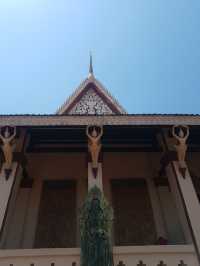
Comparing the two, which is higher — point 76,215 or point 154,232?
point 76,215

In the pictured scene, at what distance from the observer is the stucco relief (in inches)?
472

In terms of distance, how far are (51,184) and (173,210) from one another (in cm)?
294

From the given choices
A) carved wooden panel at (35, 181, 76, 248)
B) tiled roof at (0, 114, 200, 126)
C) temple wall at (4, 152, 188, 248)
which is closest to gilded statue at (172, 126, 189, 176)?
tiled roof at (0, 114, 200, 126)

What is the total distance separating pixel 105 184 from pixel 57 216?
141 centimetres

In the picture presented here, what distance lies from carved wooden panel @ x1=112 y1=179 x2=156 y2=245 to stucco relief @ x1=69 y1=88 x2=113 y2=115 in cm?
481

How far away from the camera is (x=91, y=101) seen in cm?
1279

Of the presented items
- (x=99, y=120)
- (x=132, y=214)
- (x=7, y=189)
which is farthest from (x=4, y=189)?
(x=132, y=214)

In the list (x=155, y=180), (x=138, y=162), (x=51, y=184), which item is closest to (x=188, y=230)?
(x=155, y=180)

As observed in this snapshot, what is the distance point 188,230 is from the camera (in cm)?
532

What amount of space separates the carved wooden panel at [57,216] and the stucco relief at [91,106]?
4795 mm

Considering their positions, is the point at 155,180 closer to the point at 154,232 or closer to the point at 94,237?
the point at 154,232

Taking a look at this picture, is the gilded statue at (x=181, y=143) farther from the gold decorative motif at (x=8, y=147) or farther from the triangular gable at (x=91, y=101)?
the triangular gable at (x=91, y=101)

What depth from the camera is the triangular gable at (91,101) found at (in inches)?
475

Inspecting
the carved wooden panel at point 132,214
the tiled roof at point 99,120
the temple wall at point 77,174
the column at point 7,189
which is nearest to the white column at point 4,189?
the column at point 7,189
